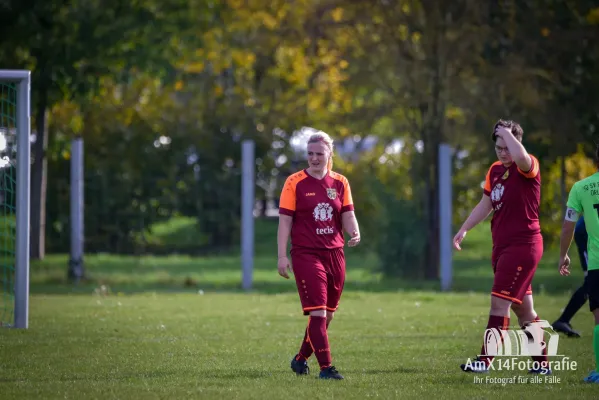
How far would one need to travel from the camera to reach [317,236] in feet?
28.6

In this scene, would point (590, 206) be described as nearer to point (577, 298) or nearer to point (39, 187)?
point (577, 298)

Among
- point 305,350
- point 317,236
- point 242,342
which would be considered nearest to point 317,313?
point 305,350

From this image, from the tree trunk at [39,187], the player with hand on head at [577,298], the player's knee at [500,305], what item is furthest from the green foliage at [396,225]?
the player's knee at [500,305]

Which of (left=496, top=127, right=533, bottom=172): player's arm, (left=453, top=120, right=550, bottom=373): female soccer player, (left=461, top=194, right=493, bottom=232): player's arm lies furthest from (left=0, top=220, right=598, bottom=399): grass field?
(left=496, top=127, right=533, bottom=172): player's arm

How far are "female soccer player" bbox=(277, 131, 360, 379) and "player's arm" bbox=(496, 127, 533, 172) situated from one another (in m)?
1.35

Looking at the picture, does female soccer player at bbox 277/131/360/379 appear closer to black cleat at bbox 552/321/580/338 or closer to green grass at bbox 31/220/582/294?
black cleat at bbox 552/321/580/338

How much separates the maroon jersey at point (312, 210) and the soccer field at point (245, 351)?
1098 mm

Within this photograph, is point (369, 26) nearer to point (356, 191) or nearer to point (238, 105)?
point (356, 191)

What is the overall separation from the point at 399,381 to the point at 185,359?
7.55 ft

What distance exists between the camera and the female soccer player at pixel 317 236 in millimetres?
8633

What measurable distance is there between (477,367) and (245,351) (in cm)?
261

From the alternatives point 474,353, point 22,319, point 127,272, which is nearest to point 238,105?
point 127,272

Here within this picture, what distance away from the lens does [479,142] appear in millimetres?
21531

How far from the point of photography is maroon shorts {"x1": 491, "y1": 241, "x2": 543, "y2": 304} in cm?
861
